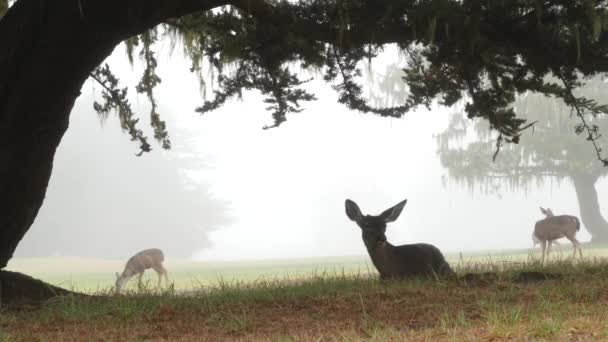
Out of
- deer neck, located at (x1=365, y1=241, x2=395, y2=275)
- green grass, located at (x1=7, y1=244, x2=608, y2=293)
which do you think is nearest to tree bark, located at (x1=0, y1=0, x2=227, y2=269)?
green grass, located at (x1=7, y1=244, x2=608, y2=293)

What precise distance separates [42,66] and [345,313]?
2.51 m

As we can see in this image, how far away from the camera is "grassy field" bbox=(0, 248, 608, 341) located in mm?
2736

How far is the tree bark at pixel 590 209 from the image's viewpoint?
23844mm

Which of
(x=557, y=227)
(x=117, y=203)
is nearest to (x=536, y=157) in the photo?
(x=557, y=227)

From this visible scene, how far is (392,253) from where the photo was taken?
5430 millimetres

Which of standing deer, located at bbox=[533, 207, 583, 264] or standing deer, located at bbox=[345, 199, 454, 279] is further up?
standing deer, located at bbox=[533, 207, 583, 264]

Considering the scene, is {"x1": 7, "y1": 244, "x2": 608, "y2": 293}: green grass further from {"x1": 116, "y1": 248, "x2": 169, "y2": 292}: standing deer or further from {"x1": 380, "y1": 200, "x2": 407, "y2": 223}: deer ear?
{"x1": 380, "y1": 200, "x2": 407, "y2": 223}: deer ear

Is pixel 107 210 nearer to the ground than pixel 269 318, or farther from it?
farther from it

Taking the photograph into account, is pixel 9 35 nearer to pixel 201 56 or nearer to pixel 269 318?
pixel 201 56

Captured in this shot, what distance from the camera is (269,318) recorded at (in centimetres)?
340

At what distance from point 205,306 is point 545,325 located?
197 cm

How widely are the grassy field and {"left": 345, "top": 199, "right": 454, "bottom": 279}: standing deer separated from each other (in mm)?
444

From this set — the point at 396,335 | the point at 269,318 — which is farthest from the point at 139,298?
the point at 396,335

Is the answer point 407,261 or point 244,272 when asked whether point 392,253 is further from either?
point 244,272
